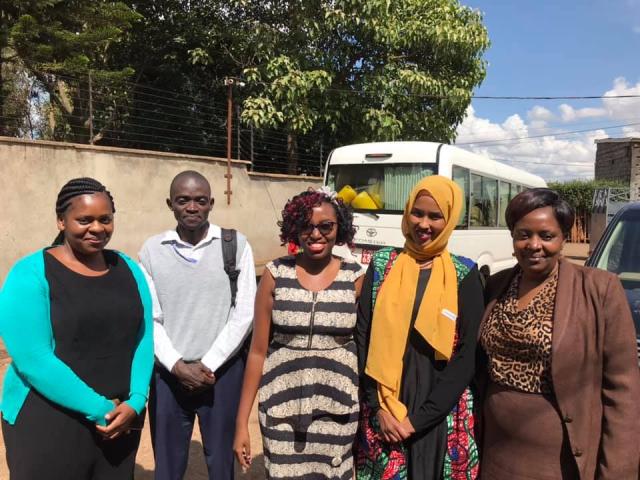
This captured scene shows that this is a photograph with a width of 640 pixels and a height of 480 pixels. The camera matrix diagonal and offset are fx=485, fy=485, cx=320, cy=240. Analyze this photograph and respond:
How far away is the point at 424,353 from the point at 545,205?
734 millimetres

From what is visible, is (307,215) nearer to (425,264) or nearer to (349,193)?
(425,264)

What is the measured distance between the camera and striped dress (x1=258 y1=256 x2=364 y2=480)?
1955mm

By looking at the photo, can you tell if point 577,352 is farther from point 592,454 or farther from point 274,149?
point 274,149

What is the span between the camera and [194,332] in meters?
2.29

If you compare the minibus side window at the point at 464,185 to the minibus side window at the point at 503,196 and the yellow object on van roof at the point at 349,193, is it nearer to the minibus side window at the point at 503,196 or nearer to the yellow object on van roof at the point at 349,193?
the yellow object on van roof at the point at 349,193

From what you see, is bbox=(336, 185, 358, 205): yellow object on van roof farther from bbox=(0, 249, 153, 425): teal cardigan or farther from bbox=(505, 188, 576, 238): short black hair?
bbox=(0, 249, 153, 425): teal cardigan

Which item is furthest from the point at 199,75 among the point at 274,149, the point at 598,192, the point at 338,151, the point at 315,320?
the point at 315,320

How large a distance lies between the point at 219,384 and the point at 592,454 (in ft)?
5.23

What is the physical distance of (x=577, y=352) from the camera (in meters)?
1.74

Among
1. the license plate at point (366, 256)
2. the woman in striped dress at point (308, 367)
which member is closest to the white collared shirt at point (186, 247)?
the woman in striped dress at point (308, 367)

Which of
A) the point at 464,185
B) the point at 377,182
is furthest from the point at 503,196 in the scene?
the point at 377,182

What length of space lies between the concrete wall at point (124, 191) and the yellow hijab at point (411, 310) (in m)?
6.51

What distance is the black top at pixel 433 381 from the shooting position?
1.85 metres

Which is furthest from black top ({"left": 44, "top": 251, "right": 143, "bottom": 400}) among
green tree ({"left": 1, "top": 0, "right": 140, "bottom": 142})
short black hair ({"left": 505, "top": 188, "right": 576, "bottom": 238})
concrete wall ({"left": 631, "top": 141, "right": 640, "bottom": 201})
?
concrete wall ({"left": 631, "top": 141, "right": 640, "bottom": 201})
